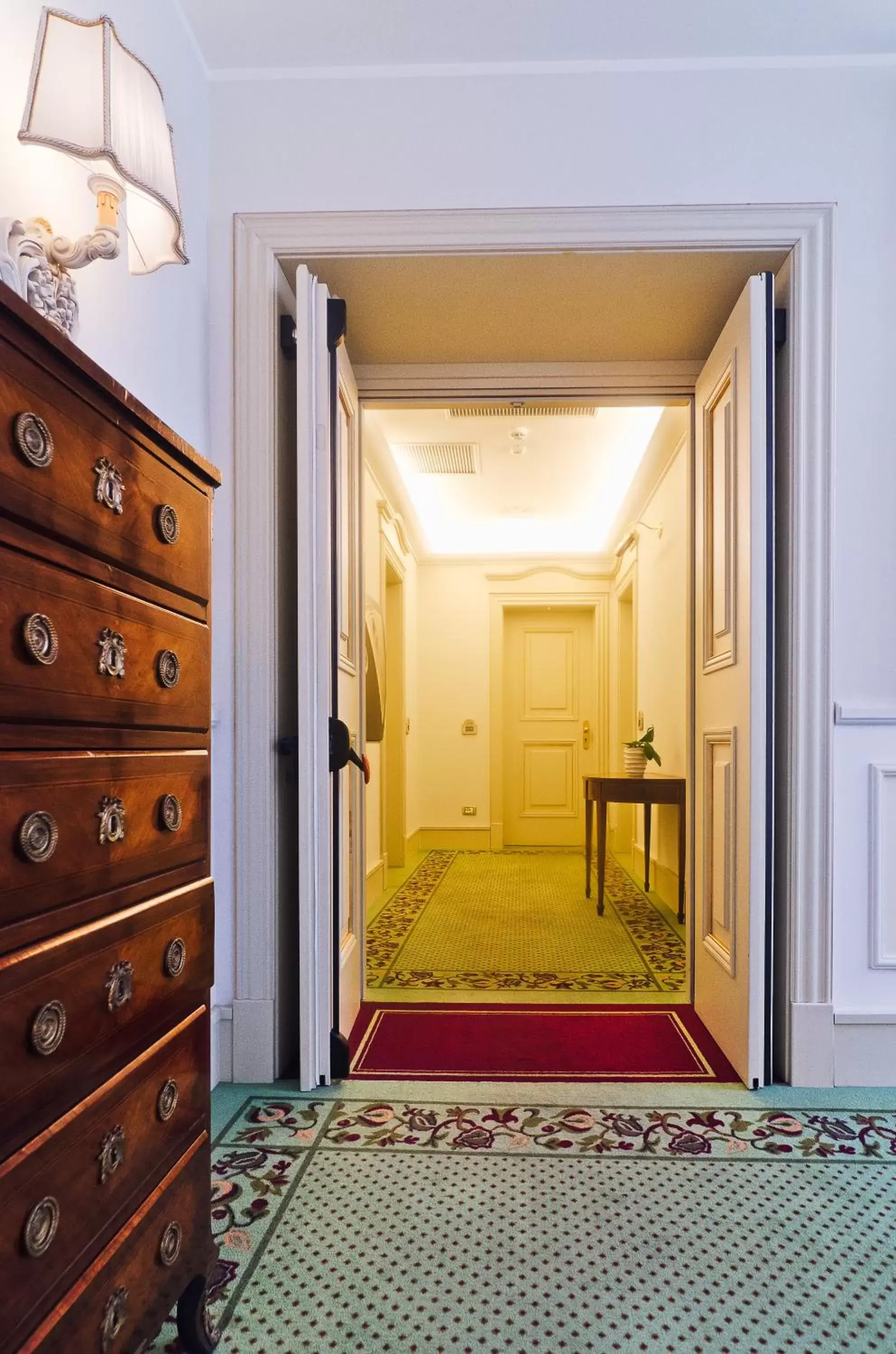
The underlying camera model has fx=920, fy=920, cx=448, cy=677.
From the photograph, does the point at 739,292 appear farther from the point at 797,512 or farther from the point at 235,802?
the point at 235,802

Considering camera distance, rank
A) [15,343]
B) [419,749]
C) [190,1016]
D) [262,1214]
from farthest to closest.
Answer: [419,749]
[262,1214]
[190,1016]
[15,343]

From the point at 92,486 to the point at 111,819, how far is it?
40cm

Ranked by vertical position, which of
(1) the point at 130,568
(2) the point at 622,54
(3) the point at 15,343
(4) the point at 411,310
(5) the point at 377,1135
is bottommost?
(5) the point at 377,1135

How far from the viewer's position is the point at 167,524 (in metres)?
1.29

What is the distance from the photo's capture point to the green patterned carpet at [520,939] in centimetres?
Answer: 355

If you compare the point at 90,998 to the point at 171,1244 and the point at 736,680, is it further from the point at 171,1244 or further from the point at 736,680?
the point at 736,680

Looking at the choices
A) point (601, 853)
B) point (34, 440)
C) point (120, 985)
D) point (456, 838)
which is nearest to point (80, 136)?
point (34, 440)

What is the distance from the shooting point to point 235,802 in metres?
2.50

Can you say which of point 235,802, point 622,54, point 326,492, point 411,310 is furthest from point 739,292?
point 235,802

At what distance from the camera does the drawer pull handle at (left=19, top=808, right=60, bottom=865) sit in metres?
0.92

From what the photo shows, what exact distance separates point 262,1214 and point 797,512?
208 centimetres

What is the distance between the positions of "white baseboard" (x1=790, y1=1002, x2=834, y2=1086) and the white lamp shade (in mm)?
2397

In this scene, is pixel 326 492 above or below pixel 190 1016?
above

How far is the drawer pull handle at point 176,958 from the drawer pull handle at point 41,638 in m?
0.50
